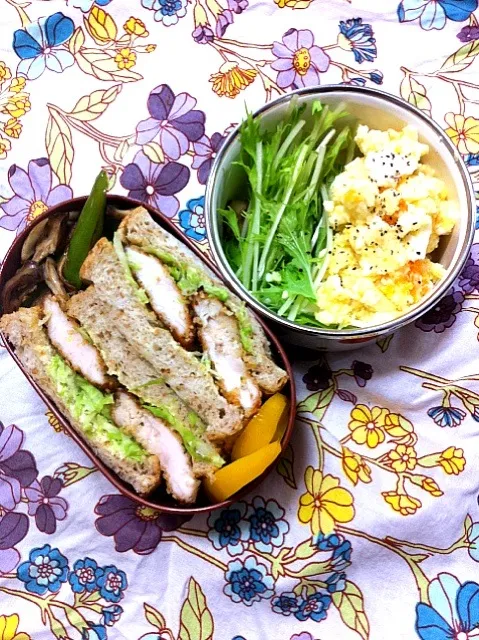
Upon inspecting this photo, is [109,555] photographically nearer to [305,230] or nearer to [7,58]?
[305,230]

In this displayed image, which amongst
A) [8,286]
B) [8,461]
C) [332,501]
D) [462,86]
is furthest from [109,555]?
[462,86]

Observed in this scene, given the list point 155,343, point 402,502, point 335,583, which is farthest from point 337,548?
point 155,343

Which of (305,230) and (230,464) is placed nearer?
(230,464)

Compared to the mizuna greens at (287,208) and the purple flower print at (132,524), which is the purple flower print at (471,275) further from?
the purple flower print at (132,524)

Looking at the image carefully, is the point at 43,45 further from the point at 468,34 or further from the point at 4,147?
the point at 468,34

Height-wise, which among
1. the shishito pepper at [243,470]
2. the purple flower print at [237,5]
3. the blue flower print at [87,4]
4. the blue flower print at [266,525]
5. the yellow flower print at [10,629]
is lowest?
the yellow flower print at [10,629]

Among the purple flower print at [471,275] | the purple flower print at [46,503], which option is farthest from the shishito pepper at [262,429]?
the purple flower print at [471,275]
